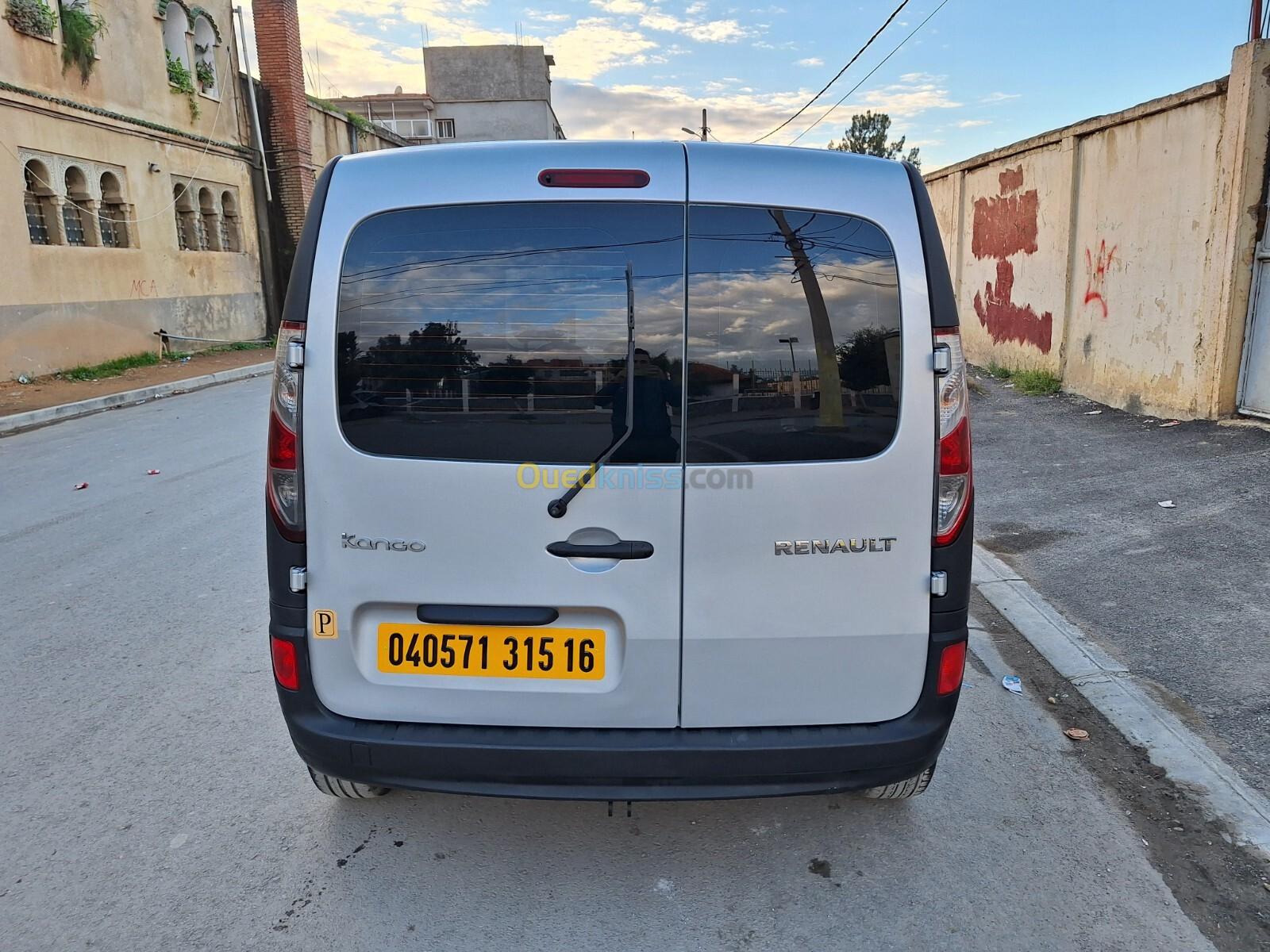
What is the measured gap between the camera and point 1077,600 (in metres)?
4.91

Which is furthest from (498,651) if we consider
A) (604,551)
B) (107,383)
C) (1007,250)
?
(107,383)

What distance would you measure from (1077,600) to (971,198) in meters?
11.1

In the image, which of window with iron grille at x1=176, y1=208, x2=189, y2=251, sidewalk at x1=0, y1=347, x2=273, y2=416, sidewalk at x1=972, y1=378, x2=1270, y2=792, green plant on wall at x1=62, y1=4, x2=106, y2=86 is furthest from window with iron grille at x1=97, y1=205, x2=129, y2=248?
sidewalk at x1=972, y1=378, x2=1270, y2=792

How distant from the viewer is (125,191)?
17.4 meters

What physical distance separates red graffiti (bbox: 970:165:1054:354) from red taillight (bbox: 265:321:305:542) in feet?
36.6

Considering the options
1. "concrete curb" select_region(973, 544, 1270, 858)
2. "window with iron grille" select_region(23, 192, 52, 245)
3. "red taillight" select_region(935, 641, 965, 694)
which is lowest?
"concrete curb" select_region(973, 544, 1270, 858)

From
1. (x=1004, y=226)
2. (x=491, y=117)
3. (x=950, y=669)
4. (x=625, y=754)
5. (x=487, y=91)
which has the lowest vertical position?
(x=625, y=754)

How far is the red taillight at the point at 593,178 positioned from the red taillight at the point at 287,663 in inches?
57.4

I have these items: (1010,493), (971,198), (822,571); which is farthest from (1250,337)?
(822,571)

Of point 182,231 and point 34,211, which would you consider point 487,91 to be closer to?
point 182,231

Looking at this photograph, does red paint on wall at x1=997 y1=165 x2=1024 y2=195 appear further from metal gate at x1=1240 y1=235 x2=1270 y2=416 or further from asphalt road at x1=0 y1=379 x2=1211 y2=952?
asphalt road at x1=0 y1=379 x2=1211 y2=952

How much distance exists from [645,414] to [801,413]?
414 mm

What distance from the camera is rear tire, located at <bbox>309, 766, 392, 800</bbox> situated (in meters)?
2.80

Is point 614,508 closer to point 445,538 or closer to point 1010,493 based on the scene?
point 445,538
